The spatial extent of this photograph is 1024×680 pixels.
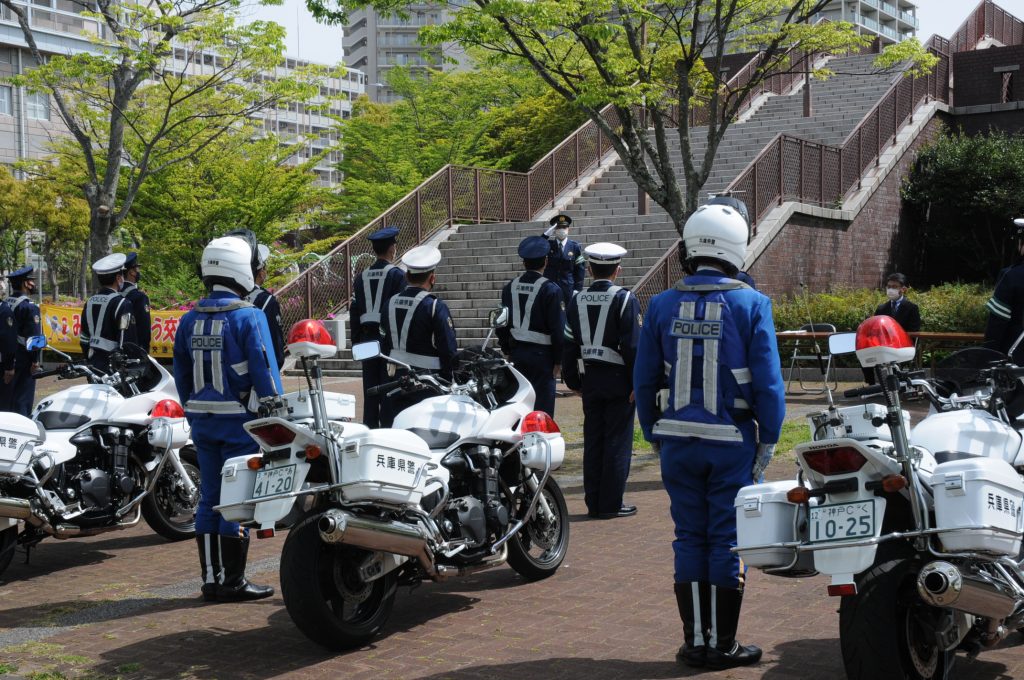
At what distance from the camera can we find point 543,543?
7.05 meters

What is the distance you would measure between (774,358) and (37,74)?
54.5 feet

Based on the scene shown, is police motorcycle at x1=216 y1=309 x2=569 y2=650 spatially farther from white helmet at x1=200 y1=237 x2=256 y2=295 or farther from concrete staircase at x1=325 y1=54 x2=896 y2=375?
concrete staircase at x1=325 y1=54 x2=896 y2=375

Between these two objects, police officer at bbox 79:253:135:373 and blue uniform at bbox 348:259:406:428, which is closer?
police officer at bbox 79:253:135:373

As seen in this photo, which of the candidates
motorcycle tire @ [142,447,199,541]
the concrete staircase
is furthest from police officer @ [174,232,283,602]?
the concrete staircase

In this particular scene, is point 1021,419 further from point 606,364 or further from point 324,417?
point 606,364

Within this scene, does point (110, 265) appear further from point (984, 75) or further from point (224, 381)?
point (984, 75)

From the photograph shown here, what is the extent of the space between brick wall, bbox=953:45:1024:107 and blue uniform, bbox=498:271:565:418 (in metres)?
21.5

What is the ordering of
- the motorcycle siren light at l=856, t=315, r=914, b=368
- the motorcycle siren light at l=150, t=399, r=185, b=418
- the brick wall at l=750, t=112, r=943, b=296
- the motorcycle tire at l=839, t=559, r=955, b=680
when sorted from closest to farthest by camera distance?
1. the motorcycle tire at l=839, t=559, r=955, b=680
2. the motorcycle siren light at l=856, t=315, r=914, b=368
3. the motorcycle siren light at l=150, t=399, r=185, b=418
4. the brick wall at l=750, t=112, r=943, b=296

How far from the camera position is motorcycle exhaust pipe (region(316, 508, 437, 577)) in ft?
17.3

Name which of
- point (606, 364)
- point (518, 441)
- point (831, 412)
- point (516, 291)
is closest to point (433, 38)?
point (516, 291)

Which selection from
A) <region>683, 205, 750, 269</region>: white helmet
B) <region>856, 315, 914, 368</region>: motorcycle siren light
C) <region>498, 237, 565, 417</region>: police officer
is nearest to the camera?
<region>856, 315, 914, 368</region>: motorcycle siren light

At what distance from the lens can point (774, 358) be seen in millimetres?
5035

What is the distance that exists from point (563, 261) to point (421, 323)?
6.91m

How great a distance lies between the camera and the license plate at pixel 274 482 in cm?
559
